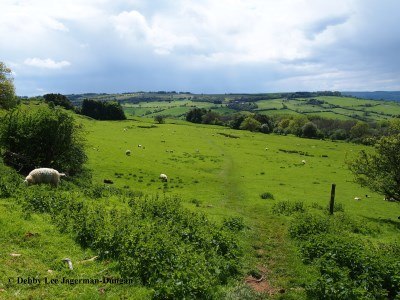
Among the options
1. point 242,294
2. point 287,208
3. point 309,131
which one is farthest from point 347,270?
point 309,131

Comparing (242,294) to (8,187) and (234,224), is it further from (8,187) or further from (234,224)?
(8,187)

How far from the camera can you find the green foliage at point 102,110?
147 meters

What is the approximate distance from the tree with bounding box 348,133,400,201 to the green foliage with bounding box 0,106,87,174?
31803mm

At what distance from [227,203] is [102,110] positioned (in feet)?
403

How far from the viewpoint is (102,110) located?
148000mm

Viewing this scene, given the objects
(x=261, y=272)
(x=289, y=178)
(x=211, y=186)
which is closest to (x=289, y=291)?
(x=261, y=272)

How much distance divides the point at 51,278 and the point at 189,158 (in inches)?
2076

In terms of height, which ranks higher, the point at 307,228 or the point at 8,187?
the point at 8,187

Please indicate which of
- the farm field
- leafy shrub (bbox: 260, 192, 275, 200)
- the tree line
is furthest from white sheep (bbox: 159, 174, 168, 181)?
the tree line

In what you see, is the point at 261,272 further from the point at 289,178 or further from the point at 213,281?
the point at 289,178

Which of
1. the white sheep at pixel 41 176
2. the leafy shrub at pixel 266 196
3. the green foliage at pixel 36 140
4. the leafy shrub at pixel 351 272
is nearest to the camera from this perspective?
the leafy shrub at pixel 351 272

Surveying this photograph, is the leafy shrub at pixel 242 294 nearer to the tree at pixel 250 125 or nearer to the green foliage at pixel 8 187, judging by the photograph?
the green foliage at pixel 8 187

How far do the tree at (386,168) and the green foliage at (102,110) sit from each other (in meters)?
124

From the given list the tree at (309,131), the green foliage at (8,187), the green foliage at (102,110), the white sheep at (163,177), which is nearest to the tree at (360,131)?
the tree at (309,131)
